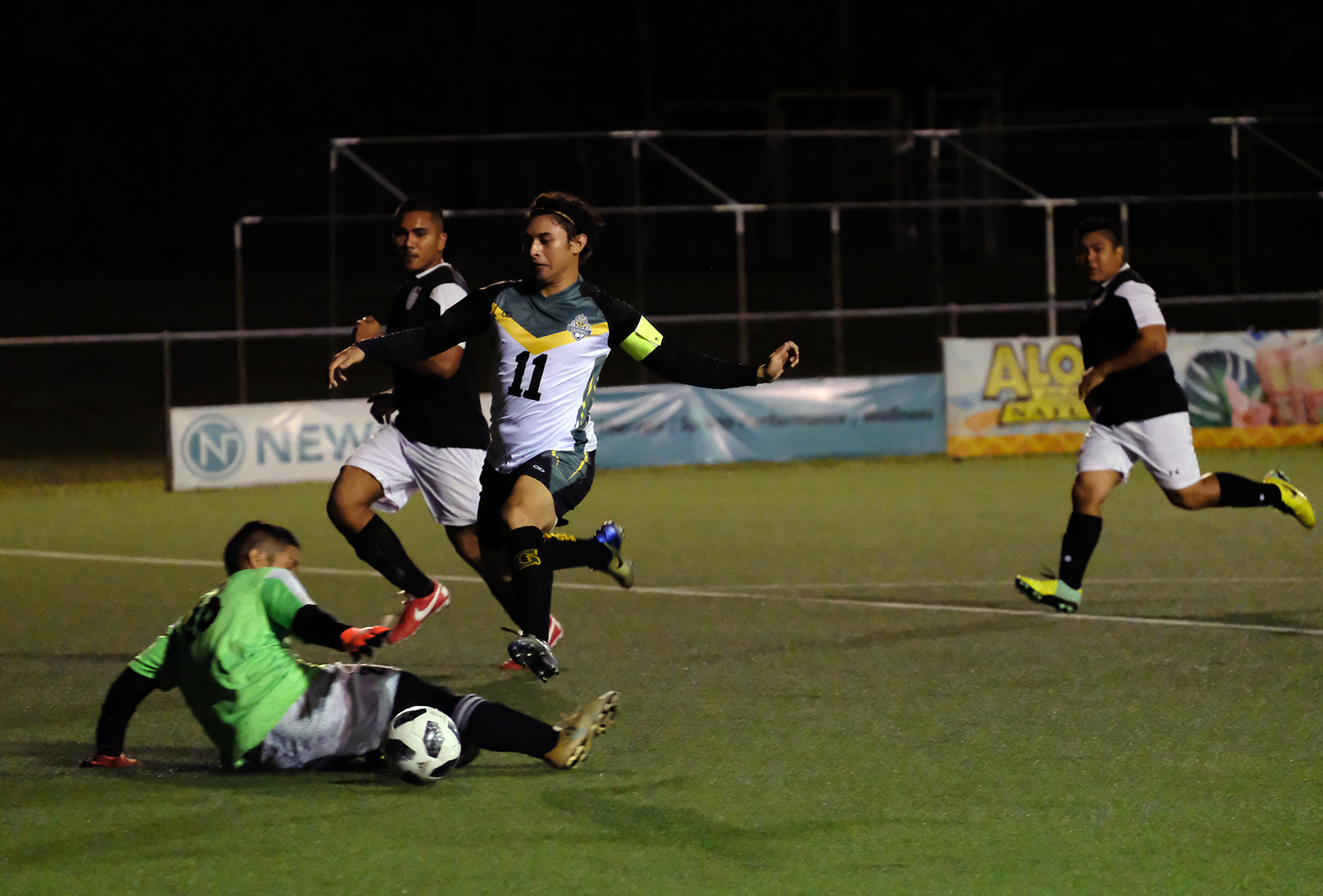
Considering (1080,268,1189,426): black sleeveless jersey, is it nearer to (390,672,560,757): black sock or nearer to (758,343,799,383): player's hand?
(758,343,799,383): player's hand

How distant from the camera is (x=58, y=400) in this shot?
3045 centimetres

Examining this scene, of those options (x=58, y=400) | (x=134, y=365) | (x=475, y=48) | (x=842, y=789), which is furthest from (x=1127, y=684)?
(x=475, y=48)

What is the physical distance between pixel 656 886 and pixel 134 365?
31649 mm

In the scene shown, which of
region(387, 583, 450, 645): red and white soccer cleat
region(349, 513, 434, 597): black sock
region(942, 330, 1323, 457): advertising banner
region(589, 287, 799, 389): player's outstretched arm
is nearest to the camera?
region(589, 287, 799, 389): player's outstretched arm

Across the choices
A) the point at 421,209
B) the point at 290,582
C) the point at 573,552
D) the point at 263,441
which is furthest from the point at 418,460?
the point at 263,441

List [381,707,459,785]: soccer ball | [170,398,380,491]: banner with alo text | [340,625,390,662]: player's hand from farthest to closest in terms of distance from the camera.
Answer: [170,398,380,491]: banner with alo text → [381,707,459,785]: soccer ball → [340,625,390,662]: player's hand

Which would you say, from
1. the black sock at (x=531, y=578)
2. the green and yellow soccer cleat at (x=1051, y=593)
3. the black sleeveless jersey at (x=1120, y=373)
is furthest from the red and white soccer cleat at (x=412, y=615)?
the black sleeveless jersey at (x=1120, y=373)

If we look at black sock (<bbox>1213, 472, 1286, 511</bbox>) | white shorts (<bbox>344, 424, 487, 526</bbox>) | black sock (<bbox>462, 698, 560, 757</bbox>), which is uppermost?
white shorts (<bbox>344, 424, 487, 526</bbox>)

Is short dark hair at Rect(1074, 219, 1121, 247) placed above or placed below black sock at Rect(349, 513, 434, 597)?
above

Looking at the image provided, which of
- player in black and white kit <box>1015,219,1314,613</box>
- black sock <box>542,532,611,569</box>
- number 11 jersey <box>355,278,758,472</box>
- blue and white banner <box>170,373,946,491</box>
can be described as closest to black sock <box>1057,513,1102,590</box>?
player in black and white kit <box>1015,219,1314,613</box>

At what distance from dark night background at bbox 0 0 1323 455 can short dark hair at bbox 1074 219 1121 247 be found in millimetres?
23972

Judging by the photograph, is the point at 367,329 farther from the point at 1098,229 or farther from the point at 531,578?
the point at 1098,229

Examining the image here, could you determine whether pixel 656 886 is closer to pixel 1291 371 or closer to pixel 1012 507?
pixel 1012 507

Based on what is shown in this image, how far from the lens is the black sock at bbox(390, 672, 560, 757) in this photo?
5.71 meters
